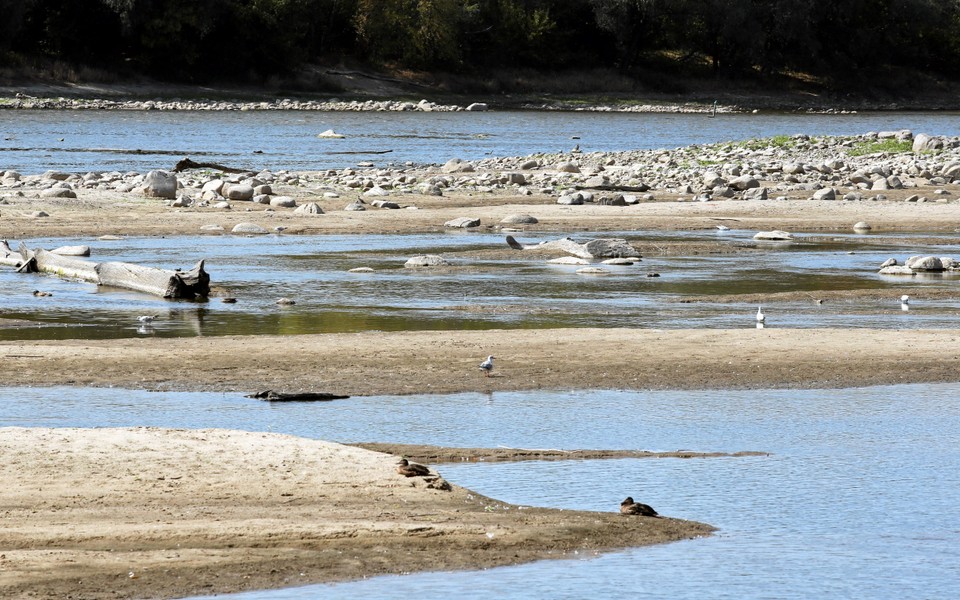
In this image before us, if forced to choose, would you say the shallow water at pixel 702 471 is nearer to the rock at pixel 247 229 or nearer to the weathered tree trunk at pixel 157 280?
the weathered tree trunk at pixel 157 280

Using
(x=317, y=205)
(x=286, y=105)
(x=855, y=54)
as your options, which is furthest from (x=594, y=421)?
(x=855, y=54)

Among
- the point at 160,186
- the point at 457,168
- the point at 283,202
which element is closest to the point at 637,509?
the point at 283,202

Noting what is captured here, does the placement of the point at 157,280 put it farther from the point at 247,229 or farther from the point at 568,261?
the point at 247,229

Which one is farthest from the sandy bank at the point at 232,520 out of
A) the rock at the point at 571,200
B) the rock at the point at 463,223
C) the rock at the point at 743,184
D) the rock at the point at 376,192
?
the rock at the point at 743,184

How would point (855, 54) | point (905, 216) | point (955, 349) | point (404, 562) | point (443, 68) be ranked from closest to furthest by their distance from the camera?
point (404, 562), point (955, 349), point (905, 216), point (443, 68), point (855, 54)

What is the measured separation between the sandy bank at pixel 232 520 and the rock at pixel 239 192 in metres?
19.6

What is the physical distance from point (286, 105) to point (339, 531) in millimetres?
77494

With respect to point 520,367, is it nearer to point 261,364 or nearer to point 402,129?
point 261,364

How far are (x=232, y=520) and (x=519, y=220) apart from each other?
18575 mm

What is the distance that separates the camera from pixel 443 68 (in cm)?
9856

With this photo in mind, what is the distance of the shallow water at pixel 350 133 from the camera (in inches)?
1735

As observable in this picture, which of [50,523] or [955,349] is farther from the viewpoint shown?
[955,349]

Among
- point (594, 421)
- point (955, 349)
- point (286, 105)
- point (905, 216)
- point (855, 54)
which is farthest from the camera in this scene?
point (855, 54)

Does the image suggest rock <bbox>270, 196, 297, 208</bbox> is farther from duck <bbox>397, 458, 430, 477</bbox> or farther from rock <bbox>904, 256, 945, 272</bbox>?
duck <bbox>397, 458, 430, 477</bbox>
